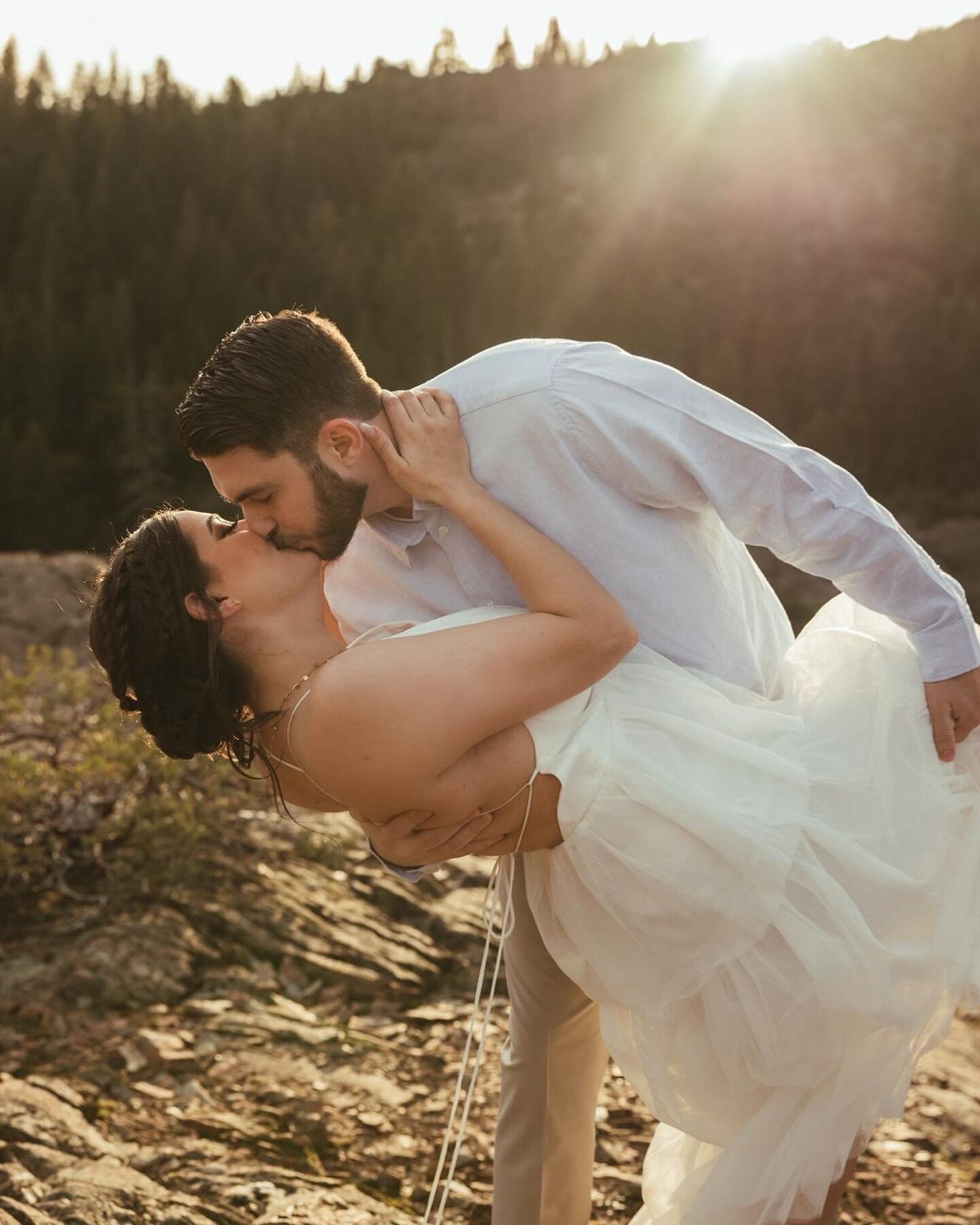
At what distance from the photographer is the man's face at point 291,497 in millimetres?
2109

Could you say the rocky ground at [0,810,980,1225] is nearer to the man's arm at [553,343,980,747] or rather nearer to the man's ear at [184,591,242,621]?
the man's ear at [184,591,242,621]

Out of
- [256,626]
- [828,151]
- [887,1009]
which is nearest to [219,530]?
[256,626]

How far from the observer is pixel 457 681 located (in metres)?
1.80

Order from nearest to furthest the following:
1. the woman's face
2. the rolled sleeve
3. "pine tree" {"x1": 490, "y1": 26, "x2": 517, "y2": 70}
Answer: the rolled sleeve → the woman's face → "pine tree" {"x1": 490, "y1": 26, "x2": 517, "y2": 70}

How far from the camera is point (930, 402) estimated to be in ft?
115

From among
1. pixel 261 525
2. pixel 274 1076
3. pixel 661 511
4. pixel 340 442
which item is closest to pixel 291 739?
pixel 261 525

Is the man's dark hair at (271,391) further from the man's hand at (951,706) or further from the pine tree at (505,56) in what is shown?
the pine tree at (505,56)

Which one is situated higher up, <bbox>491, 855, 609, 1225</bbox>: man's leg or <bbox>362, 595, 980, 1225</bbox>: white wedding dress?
<bbox>362, 595, 980, 1225</bbox>: white wedding dress

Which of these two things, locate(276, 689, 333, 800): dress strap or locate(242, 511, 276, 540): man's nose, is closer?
locate(276, 689, 333, 800): dress strap

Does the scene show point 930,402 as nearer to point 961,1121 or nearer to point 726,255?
point 726,255

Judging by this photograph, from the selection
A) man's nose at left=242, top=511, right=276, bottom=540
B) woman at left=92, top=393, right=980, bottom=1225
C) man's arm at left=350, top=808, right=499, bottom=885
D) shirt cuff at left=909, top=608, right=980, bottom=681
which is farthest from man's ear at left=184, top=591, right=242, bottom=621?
shirt cuff at left=909, top=608, right=980, bottom=681

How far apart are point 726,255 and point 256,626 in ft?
139

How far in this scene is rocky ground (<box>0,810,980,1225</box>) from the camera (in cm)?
274

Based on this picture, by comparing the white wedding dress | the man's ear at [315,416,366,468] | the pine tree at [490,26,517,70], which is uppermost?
the pine tree at [490,26,517,70]
